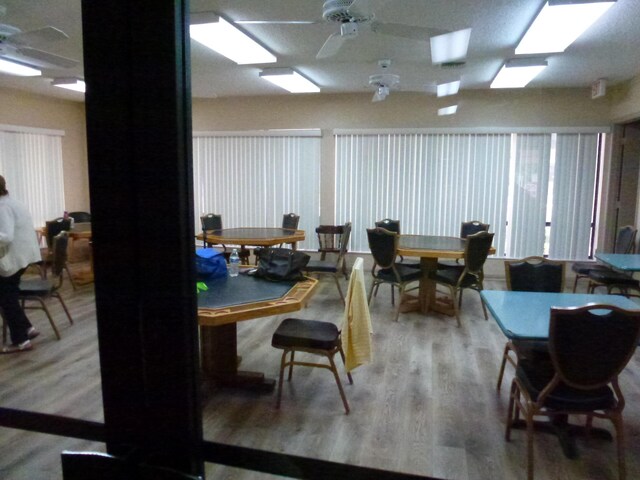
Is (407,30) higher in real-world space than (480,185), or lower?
higher

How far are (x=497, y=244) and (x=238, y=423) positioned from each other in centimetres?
467

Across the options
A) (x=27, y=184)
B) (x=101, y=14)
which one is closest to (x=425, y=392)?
(x=101, y=14)

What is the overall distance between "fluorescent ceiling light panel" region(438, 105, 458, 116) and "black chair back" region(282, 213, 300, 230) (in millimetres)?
2331

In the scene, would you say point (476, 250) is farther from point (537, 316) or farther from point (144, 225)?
point (144, 225)

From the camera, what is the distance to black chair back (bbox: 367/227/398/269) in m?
4.21

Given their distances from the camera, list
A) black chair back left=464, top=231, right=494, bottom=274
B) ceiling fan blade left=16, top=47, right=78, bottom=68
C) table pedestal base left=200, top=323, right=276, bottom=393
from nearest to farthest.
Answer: table pedestal base left=200, top=323, right=276, bottom=393
ceiling fan blade left=16, top=47, right=78, bottom=68
black chair back left=464, top=231, right=494, bottom=274

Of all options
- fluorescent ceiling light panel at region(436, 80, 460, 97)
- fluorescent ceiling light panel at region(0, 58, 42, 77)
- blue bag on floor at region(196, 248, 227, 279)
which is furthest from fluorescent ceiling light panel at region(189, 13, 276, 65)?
fluorescent ceiling light panel at region(0, 58, 42, 77)

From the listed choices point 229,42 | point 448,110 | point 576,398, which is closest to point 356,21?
point 229,42

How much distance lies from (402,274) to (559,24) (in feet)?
7.84

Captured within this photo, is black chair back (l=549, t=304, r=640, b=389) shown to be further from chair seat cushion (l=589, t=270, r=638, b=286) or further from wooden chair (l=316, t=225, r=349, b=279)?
wooden chair (l=316, t=225, r=349, b=279)

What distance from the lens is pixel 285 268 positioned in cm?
292

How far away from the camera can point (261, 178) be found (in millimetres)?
6574

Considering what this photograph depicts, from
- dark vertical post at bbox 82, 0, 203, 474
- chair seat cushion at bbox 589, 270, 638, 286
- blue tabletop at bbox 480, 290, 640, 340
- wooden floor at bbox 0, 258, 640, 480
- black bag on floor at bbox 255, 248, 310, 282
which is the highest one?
dark vertical post at bbox 82, 0, 203, 474

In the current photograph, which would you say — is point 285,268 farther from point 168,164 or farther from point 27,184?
point 27,184
